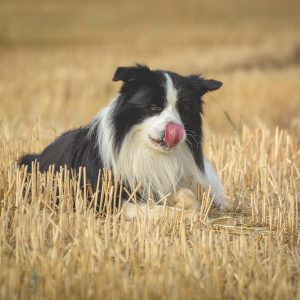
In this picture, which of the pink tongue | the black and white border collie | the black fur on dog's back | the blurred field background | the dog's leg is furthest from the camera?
the dog's leg

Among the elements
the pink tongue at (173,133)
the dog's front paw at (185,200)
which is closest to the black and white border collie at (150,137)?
the pink tongue at (173,133)

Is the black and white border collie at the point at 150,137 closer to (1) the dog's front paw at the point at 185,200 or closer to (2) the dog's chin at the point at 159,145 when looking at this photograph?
(2) the dog's chin at the point at 159,145

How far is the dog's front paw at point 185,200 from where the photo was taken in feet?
17.2

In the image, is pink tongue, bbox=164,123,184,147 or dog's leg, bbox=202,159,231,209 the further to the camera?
dog's leg, bbox=202,159,231,209

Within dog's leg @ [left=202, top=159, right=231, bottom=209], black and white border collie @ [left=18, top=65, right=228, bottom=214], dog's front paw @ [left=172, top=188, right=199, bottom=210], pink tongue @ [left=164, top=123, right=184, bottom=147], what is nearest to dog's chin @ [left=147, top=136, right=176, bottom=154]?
black and white border collie @ [left=18, top=65, right=228, bottom=214]

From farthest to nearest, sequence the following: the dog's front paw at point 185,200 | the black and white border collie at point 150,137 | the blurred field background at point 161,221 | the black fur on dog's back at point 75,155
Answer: the black fur on dog's back at point 75,155 → the dog's front paw at point 185,200 → the black and white border collie at point 150,137 → the blurred field background at point 161,221

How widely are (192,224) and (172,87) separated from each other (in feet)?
3.60

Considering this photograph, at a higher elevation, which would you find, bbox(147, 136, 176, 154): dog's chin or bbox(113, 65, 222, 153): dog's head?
bbox(113, 65, 222, 153): dog's head

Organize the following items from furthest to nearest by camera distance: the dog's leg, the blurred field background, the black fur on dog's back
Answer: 1. the dog's leg
2. the black fur on dog's back
3. the blurred field background

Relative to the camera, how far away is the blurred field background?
3.51 meters

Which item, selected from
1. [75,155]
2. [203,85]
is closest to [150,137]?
[203,85]

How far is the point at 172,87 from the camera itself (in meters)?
5.04

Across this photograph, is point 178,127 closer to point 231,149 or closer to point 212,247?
point 212,247

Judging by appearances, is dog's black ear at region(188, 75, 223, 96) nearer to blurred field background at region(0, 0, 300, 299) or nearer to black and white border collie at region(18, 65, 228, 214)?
black and white border collie at region(18, 65, 228, 214)
